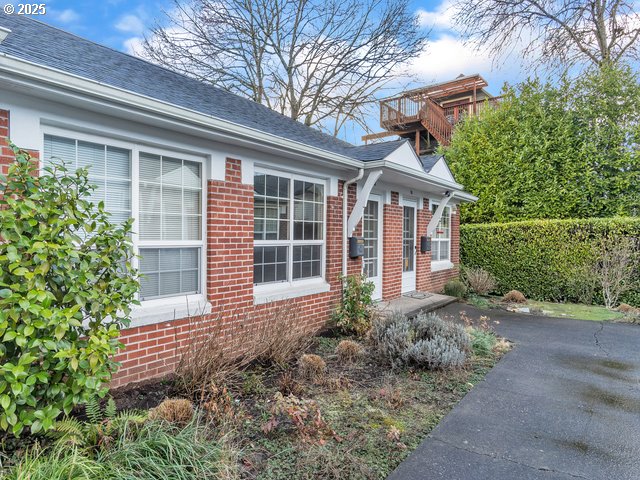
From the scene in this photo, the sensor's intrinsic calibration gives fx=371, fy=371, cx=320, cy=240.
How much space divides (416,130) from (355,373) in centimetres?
1638

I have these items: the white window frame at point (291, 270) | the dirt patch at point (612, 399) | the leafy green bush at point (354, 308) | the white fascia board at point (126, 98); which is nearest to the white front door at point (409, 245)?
the leafy green bush at point (354, 308)

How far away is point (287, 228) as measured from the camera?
5.93 m

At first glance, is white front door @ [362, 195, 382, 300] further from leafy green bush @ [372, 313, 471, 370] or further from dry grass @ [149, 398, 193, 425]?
dry grass @ [149, 398, 193, 425]

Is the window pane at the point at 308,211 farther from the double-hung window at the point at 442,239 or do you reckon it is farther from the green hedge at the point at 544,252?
the green hedge at the point at 544,252

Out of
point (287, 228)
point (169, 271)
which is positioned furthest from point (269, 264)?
point (169, 271)

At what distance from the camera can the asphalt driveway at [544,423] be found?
2.77 m

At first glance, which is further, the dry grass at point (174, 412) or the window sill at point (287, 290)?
the window sill at point (287, 290)

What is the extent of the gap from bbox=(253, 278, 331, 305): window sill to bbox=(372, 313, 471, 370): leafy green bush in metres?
1.21

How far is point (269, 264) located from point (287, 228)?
25.9 inches

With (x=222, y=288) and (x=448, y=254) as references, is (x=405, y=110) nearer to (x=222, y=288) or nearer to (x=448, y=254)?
(x=448, y=254)

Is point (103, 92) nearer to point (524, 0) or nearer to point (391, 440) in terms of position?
point (391, 440)

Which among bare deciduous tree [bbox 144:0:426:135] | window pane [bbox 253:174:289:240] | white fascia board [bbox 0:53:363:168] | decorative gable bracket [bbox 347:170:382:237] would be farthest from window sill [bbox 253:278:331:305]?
bare deciduous tree [bbox 144:0:426:135]

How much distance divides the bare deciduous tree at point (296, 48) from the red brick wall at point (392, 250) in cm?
820

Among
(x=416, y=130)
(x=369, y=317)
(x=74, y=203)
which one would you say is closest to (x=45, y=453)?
(x=74, y=203)
